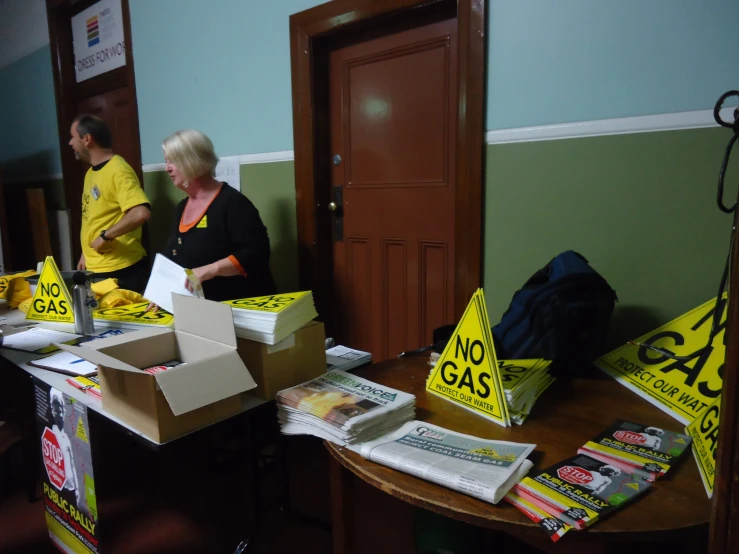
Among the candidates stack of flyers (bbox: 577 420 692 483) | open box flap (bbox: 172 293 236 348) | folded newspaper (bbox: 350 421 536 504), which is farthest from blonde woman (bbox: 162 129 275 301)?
stack of flyers (bbox: 577 420 692 483)

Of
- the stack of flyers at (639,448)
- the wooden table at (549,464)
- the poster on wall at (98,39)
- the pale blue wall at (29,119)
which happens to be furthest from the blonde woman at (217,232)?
the pale blue wall at (29,119)

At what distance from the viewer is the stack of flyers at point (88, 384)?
4.35ft

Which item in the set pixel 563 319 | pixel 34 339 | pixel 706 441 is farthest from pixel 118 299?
pixel 706 441

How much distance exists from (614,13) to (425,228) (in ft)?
3.16

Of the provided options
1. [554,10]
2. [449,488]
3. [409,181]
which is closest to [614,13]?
[554,10]

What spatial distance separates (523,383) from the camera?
1128 mm

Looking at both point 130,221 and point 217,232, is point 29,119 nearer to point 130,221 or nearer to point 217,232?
point 130,221

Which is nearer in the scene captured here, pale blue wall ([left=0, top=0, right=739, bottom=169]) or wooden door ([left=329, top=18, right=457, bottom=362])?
pale blue wall ([left=0, top=0, right=739, bottom=169])

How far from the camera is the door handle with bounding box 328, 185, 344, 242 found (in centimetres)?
245

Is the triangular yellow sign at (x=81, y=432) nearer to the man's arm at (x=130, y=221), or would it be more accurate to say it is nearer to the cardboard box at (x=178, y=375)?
the cardboard box at (x=178, y=375)

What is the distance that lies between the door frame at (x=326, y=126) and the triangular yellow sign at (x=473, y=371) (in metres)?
0.74

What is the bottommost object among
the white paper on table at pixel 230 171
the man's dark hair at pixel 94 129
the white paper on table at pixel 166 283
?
the white paper on table at pixel 166 283

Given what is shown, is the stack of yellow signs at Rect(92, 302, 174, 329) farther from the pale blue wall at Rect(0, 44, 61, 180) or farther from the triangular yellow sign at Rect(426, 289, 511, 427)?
the pale blue wall at Rect(0, 44, 61, 180)

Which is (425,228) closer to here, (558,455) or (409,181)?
(409,181)
